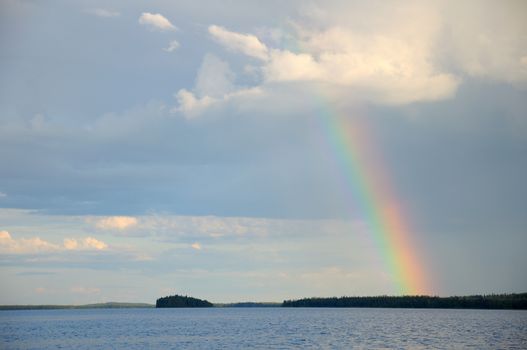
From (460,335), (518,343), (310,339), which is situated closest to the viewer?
(518,343)

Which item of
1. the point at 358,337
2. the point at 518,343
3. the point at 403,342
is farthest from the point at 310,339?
the point at 518,343

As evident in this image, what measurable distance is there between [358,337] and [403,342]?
12.6 m

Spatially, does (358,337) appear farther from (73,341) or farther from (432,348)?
(73,341)

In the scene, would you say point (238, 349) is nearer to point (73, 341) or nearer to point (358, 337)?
point (358, 337)

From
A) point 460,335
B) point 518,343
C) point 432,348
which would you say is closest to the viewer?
point 432,348

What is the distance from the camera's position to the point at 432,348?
7919 centimetres

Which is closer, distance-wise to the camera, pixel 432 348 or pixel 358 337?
pixel 432 348

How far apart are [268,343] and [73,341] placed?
3433cm

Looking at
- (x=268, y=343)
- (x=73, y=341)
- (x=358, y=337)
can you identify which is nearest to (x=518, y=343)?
(x=358, y=337)

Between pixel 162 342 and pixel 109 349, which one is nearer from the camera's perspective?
pixel 109 349

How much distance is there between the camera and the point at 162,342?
96125 mm

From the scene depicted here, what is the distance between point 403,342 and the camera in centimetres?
8775

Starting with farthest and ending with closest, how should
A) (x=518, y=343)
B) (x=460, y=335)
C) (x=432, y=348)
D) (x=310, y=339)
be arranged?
(x=460, y=335) < (x=310, y=339) < (x=518, y=343) < (x=432, y=348)

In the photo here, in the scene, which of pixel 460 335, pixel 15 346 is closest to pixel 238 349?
pixel 15 346
